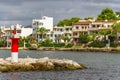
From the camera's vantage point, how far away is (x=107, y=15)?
14538 cm

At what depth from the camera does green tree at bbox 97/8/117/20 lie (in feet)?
474

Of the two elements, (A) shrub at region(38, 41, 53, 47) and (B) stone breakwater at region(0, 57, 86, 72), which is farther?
(A) shrub at region(38, 41, 53, 47)

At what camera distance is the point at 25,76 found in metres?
43.5

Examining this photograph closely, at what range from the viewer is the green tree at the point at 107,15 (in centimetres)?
14462

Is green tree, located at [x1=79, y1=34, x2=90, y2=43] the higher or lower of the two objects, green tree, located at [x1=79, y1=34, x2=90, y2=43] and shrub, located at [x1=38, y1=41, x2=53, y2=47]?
the higher

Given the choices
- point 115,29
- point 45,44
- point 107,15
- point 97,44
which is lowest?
point 45,44

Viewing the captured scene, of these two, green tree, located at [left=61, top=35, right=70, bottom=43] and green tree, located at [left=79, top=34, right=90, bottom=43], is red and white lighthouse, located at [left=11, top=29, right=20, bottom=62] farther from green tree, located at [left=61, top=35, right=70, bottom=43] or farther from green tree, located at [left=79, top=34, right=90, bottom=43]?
green tree, located at [left=61, top=35, right=70, bottom=43]

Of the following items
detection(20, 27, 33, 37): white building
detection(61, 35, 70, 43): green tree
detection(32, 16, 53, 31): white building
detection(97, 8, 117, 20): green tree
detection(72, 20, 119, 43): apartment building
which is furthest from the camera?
detection(20, 27, 33, 37): white building

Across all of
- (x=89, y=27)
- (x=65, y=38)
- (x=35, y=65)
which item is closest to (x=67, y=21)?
(x=65, y=38)

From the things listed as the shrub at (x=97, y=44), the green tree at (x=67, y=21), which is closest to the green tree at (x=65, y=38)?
the shrub at (x=97, y=44)

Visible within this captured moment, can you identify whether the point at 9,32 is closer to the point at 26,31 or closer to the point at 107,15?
the point at 26,31

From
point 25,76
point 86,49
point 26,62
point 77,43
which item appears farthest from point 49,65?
point 77,43

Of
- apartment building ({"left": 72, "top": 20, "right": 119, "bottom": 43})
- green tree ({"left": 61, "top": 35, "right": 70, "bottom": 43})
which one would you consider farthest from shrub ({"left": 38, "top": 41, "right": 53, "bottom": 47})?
apartment building ({"left": 72, "top": 20, "right": 119, "bottom": 43})

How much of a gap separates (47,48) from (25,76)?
9466cm
